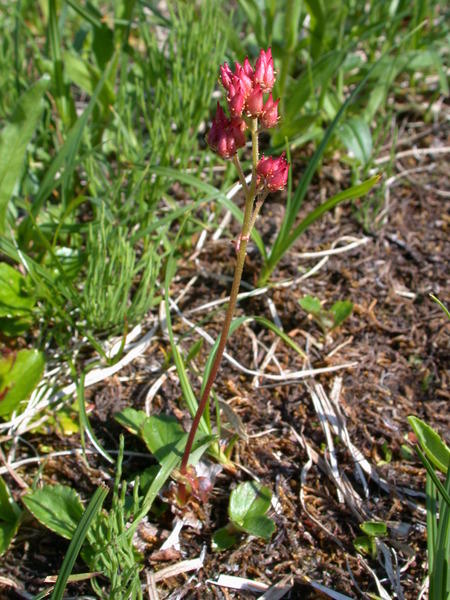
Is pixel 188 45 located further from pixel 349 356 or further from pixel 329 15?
pixel 349 356

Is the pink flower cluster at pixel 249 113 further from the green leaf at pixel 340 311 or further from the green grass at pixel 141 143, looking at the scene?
the green leaf at pixel 340 311

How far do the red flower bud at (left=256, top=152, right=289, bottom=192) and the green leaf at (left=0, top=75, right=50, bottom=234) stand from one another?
1.13 m

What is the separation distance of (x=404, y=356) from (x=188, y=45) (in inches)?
59.3

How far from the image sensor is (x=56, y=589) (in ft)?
4.58

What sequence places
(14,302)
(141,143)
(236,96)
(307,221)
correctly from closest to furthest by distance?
(236,96)
(14,302)
(307,221)
(141,143)

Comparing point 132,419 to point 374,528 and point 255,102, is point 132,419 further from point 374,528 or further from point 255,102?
point 255,102

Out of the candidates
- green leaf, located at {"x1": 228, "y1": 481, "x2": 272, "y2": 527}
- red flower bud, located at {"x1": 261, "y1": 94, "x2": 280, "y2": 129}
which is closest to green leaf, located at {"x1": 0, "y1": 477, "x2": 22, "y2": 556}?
green leaf, located at {"x1": 228, "y1": 481, "x2": 272, "y2": 527}

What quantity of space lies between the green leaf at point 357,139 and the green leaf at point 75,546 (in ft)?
5.90

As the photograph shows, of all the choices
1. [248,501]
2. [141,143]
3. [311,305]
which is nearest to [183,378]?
[248,501]

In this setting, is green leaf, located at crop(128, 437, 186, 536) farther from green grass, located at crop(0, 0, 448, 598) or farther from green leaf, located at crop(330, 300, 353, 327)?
green leaf, located at crop(330, 300, 353, 327)

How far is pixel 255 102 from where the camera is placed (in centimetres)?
139

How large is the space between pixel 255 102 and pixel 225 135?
98 millimetres

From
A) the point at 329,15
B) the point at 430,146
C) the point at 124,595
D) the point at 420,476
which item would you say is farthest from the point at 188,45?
the point at 124,595

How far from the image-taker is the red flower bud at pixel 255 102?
4.54 ft
